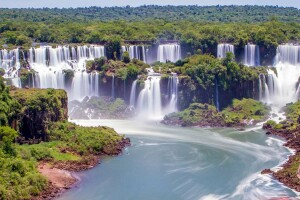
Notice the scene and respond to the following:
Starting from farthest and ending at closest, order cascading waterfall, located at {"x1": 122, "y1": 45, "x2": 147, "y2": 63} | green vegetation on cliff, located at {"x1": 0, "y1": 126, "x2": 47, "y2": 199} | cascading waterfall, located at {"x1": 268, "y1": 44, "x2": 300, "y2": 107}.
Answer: cascading waterfall, located at {"x1": 122, "y1": 45, "x2": 147, "y2": 63}, cascading waterfall, located at {"x1": 268, "y1": 44, "x2": 300, "y2": 107}, green vegetation on cliff, located at {"x1": 0, "y1": 126, "x2": 47, "y2": 199}

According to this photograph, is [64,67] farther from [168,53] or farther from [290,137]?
[290,137]

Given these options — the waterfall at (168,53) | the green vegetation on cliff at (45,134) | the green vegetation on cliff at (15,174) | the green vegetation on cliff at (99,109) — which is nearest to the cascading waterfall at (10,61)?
the green vegetation on cliff at (99,109)

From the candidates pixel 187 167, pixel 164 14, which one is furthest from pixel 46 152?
pixel 164 14

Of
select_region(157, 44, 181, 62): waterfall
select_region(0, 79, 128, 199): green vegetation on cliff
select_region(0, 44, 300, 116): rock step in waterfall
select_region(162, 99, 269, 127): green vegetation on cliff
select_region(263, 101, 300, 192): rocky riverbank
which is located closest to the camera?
select_region(263, 101, 300, 192): rocky riverbank

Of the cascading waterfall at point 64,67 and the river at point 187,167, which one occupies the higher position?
the cascading waterfall at point 64,67

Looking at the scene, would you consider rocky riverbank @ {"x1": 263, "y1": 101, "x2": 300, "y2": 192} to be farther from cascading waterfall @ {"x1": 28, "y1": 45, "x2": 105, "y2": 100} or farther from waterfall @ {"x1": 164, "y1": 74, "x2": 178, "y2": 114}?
cascading waterfall @ {"x1": 28, "y1": 45, "x2": 105, "y2": 100}

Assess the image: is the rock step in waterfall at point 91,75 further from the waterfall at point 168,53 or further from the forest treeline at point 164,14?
the forest treeline at point 164,14

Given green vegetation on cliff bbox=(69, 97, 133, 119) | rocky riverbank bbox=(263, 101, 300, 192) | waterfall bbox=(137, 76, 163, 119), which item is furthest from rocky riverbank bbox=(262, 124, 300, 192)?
green vegetation on cliff bbox=(69, 97, 133, 119)

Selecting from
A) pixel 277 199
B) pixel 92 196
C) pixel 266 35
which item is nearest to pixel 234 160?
pixel 277 199

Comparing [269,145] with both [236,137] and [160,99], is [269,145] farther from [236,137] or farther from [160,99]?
[160,99]
